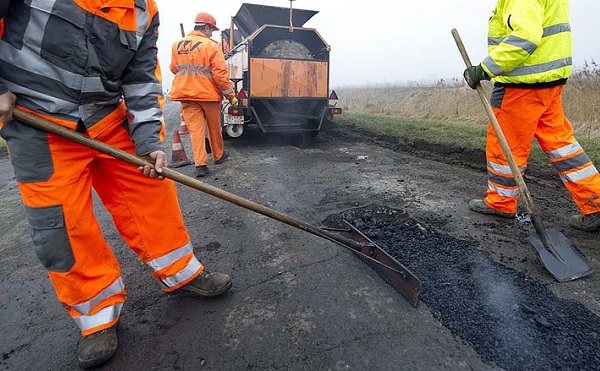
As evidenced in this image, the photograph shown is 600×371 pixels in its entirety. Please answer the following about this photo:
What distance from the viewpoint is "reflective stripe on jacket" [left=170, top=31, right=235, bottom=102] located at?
4602 millimetres

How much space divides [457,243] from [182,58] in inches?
161

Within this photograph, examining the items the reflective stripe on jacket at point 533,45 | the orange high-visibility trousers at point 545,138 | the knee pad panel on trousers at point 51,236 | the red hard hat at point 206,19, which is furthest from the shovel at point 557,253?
the red hard hat at point 206,19

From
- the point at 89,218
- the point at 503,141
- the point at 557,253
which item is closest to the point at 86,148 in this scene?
the point at 89,218

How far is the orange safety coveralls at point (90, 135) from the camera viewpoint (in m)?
1.47

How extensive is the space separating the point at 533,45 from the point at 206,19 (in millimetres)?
4011

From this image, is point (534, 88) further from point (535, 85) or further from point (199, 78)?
point (199, 78)

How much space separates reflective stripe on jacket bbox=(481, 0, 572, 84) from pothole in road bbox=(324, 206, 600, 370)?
1320mm

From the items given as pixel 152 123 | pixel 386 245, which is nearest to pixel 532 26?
pixel 386 245

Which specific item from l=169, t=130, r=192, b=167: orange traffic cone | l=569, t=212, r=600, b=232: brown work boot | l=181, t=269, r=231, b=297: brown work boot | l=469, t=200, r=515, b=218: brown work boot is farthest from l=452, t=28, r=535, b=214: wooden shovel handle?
l=169, t=130, r=192, b=167: orange traffic cone

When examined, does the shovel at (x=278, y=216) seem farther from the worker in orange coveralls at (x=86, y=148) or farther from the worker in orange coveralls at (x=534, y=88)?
the worker in orange coveralls at (x=534, y=88)

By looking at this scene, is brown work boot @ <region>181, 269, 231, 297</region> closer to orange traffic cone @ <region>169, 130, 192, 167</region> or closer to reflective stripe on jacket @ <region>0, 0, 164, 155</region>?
reflective stripe on jacket @ <region>0, 0, 164, 155</region>

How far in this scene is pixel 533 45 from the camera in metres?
2.39

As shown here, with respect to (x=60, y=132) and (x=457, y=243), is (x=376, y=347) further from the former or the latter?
(x=60, y=132)

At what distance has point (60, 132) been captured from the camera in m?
1.49
